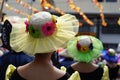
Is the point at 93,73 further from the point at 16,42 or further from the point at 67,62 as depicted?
the point at 16,42

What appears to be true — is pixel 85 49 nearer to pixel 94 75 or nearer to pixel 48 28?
pixel 94 75

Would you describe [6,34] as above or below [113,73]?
above

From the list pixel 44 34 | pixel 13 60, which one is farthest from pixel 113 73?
pixel 44 34

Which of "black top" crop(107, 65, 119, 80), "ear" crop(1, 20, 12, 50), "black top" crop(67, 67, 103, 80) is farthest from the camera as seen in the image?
"black top" crop(107, 65, 119, 80)

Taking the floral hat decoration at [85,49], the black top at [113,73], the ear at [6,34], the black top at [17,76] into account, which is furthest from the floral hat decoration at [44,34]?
the black top at [113,73]

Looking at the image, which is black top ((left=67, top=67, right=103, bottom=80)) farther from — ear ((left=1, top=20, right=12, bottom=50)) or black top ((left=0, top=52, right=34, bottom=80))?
ear ((left=1, top=20, right=12, bottom=50))

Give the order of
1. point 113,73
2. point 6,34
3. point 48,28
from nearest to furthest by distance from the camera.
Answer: point 48,28 < point 6,34 < point 113,73

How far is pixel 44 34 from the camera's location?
122 inches

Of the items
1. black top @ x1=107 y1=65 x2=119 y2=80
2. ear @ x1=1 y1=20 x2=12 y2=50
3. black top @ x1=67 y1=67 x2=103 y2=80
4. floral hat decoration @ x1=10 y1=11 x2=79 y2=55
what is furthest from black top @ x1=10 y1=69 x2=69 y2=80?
black top @ x1=107 y1=65 x2=119 y2=80

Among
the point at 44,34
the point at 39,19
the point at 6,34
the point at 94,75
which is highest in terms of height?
the point at 39,19

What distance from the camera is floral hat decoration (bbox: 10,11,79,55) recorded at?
10.1 ft

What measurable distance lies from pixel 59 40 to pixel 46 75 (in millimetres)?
→ 288

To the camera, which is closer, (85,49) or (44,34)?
(44,34)

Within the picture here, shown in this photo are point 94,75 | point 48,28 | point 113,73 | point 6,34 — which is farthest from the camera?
point 113,73
